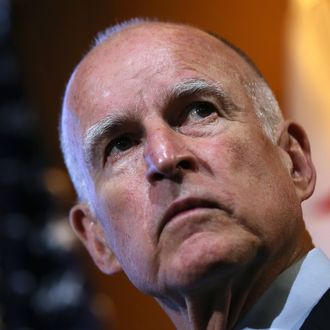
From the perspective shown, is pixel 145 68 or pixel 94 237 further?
pixel 94 237

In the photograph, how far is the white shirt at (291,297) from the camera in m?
0.94

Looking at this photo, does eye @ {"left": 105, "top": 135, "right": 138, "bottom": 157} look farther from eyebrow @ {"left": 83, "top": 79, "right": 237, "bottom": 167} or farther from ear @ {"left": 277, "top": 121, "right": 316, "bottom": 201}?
ear @ {"left": 277, "top": 121, "right": 316, "bottom": 201}

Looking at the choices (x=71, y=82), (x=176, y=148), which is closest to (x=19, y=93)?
(x=71, y=82)

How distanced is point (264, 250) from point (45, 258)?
1.60 m

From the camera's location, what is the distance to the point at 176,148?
0.95 metres

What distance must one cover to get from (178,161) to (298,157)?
0.29 meters

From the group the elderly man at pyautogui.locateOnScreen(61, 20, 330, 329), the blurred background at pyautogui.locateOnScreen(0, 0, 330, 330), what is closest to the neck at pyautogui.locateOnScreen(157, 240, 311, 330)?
the elderly man at pyautogui.locateOnScreen(61, 20, 330, 329)

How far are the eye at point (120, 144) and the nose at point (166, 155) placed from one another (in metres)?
0.09

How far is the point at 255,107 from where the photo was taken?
1.09 meters

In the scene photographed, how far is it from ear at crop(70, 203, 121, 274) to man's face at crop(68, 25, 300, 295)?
0.07 m

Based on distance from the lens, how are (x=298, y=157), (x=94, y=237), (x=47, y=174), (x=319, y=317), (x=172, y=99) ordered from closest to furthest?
(x=319, y=317)
(x=172, y=99)
(x=298, y=157)
(x=94, y=237)
(x=47, y=174)

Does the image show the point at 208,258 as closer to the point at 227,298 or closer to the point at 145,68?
the point at 227,298

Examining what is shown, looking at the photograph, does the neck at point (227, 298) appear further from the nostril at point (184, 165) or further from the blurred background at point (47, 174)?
the blurred background at point (47, 174)

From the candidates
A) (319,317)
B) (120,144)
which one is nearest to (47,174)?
(120,144)
